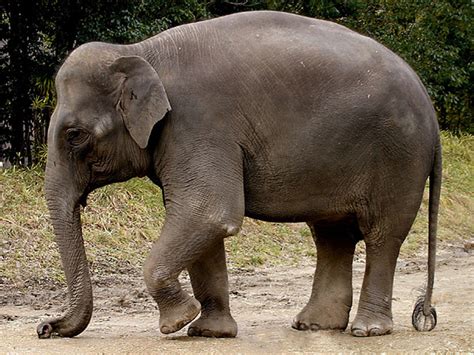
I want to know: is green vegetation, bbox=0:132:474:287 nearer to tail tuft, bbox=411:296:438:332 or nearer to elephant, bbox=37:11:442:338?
elephant, bbox=37:11:442:338

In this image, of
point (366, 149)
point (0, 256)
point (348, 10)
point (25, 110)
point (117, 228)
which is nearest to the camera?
point (366, 149)

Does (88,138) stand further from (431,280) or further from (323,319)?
(431,280)

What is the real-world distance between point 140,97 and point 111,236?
521cm

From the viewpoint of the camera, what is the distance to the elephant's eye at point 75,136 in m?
5.78

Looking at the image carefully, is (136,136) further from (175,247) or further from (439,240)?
(439,240)

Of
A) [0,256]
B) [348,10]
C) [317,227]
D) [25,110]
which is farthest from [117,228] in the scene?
[348,10]

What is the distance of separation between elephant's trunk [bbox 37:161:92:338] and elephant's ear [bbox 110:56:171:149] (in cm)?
52

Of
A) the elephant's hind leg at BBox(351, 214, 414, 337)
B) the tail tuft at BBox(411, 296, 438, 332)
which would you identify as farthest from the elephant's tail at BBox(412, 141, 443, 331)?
the elephant's hind leg at BBox(351, 214, 414, 337)

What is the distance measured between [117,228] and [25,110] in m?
3.28

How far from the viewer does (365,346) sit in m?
5.93

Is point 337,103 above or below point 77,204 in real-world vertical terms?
above

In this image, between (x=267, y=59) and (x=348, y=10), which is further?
(x=348, y=10)

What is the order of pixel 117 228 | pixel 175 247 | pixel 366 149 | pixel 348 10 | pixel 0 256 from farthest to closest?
pixel 348 10
pixel 117 228
pixel 0 256
pixel 366 149
pixel 175 247

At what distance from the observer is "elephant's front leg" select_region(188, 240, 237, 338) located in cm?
617
